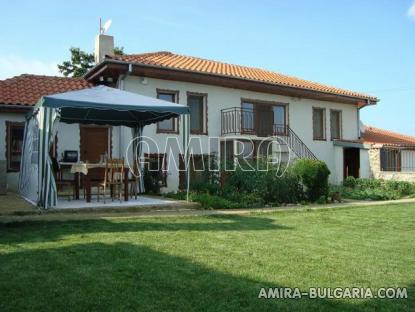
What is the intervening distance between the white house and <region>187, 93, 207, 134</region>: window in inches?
1.4

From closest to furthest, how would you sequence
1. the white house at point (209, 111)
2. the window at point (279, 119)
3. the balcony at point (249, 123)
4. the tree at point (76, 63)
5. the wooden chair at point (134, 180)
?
the wooden chair at point (134, 180) → the white house at point (209, 111) → the balcony at point (249, 123) → the window at point (279, 119) → the tree at point (76, 63)

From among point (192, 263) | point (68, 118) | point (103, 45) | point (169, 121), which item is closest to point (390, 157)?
point (169, 121)

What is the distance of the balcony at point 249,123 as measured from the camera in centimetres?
1623

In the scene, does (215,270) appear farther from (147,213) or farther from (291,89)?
(291,89)

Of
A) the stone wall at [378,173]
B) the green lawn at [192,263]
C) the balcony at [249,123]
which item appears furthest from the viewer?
the stone wall at [378,173]

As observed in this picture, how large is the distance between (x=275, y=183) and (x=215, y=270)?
25.9 ft

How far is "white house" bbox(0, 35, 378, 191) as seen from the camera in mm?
14273

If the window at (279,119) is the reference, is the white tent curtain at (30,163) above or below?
below

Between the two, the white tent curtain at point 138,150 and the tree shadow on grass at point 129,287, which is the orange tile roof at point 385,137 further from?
the tree shadow on grass at point 129,287

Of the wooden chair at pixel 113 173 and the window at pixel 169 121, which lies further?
the window at pixel 169 121

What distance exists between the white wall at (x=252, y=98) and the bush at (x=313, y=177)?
4038 mm

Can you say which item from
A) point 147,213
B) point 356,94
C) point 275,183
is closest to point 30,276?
point 147,213

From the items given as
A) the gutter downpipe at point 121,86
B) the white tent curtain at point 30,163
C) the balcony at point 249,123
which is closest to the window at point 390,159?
the balcony at point 249,123

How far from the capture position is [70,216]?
8500mm
